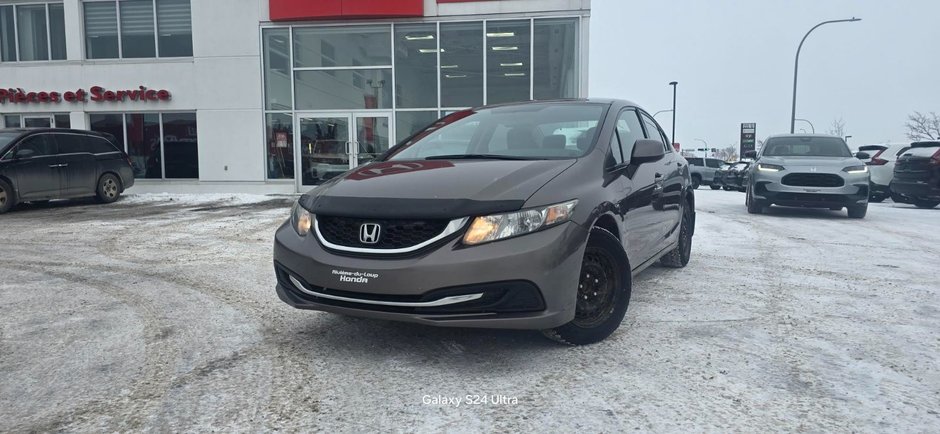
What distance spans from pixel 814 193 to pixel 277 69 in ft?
42.1

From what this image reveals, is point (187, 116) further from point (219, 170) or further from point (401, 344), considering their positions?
point (401, 344)

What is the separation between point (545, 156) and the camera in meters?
3.76

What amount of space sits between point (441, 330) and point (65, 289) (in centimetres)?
344

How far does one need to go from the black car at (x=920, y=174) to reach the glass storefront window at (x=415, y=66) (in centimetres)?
1087

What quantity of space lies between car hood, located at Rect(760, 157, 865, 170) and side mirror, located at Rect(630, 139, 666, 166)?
7.65m

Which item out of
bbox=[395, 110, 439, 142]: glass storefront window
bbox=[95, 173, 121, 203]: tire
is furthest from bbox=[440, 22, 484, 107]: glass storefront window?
bbox=[95, 173, 121, 203]: tire

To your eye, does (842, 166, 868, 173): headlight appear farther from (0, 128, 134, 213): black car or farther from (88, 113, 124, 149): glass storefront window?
(88, 113, 124, 149): glass storefront window

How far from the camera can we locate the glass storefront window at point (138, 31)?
16453 millimetres

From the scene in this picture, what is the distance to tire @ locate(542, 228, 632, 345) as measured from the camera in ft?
11.0

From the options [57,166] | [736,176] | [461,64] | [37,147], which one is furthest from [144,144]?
[736,176]

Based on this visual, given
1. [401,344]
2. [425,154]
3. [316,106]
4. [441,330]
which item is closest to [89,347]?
[401,344]

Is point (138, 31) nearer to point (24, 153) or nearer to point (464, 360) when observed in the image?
point (24, 153)

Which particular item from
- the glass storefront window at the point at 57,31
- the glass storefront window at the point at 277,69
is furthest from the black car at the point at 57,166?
the glass storefront window at the point at 57,31

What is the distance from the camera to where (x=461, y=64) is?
616 inches
